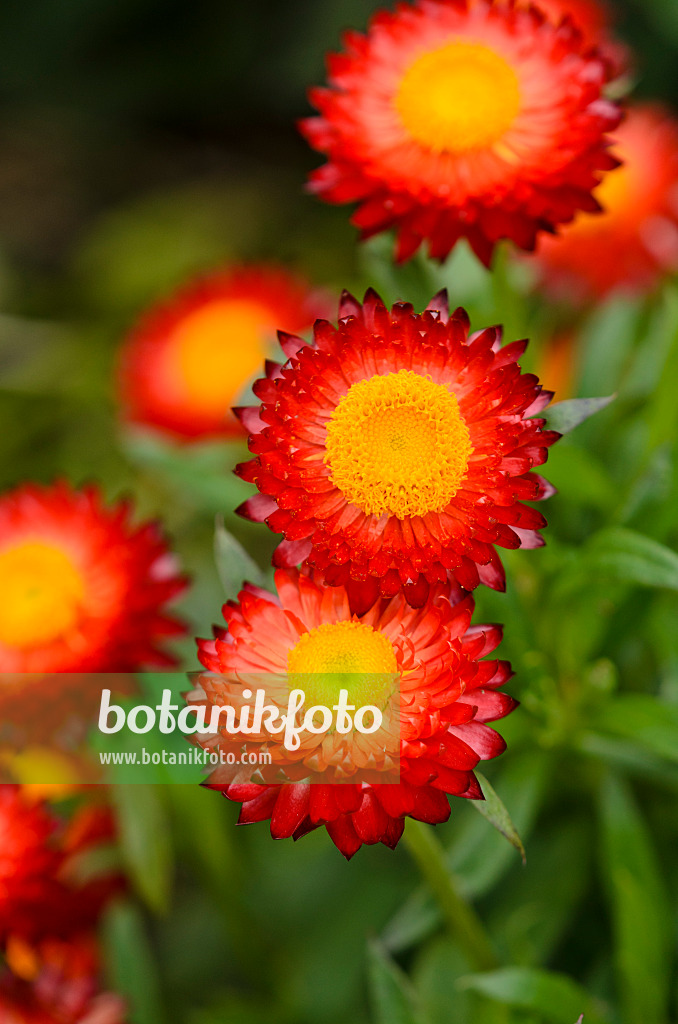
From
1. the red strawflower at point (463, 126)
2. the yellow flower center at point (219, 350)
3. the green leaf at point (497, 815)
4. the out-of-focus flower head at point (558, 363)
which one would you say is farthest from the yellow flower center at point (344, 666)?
the yellow flower center at point (219, 350)

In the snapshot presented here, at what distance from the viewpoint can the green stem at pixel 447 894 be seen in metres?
0.90

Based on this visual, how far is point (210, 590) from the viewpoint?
1716 mm

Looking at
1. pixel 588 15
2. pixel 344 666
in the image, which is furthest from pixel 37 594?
pixel 588 15

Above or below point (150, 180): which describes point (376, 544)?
below

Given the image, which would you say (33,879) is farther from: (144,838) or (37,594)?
(37,594)

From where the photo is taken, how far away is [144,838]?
3.98 feet

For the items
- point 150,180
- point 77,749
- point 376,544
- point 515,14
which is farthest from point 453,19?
point 150,180

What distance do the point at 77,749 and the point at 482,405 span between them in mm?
793

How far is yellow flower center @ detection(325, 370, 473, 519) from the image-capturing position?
0.71m

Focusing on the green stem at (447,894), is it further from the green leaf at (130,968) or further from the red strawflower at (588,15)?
the red strawflower at (588,15)

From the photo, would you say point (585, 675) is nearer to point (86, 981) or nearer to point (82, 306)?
point (86, 981)

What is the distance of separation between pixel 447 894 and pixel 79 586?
0.57 m

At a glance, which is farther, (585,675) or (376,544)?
(585,675)

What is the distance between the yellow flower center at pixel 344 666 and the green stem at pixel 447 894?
0.18 metres
